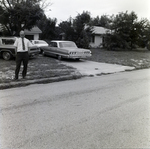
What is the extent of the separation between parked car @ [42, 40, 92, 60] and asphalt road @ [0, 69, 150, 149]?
742 centimetres

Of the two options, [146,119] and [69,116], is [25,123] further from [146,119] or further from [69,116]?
[146,119]

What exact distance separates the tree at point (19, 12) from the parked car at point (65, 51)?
377 centimetres

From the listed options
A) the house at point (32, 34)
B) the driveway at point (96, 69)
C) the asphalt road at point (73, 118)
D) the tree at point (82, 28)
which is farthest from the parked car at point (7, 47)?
the house at point (32, 34)

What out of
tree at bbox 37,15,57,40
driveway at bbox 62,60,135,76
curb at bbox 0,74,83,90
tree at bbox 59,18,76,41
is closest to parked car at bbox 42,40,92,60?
driveway at bbox 62,60,135,76

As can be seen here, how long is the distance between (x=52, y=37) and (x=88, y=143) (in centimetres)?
3000

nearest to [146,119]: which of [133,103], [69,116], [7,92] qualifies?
[133,103]

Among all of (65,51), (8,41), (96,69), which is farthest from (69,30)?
(96,69)

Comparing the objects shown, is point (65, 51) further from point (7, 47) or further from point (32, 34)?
point (32, 34)

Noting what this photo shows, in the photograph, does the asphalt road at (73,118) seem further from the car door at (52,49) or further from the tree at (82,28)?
the tree at (82,28)

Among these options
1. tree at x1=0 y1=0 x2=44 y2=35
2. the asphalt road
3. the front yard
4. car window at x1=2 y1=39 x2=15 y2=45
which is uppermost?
tree at x1=0 y1=0 x2=44 y2=35

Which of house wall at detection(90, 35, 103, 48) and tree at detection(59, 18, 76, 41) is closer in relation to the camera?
tree at detection(59, 18, 76, 41)

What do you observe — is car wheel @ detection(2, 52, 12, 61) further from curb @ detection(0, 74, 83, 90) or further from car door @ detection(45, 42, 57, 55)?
curb @ detection(0, 74, 83, 90)

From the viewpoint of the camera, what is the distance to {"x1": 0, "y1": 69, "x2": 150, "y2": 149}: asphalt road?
3125 mm

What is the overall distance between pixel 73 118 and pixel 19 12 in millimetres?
14774
